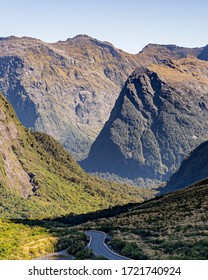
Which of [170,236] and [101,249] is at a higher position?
[170,236]

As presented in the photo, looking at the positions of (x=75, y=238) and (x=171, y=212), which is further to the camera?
(x=171, y=212)

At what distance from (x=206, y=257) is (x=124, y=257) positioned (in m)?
11.9

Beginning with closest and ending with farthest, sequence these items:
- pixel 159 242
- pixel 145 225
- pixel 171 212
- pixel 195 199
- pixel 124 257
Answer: pixel 124 257
pixel 159 242
pixel 145 225
pixel 171 212
pixel 195 199

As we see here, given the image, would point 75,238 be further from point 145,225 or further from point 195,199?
point 195,199

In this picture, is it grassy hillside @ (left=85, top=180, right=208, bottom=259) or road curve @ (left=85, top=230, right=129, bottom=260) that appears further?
grassy hillside @ (left=85, top=180, right=208, bottom=259)

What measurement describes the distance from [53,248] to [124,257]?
13.7 meters

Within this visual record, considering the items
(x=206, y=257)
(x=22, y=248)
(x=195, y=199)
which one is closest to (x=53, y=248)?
(x=22, y=248)

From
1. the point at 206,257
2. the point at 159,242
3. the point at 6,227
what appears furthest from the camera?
the point at 6,227

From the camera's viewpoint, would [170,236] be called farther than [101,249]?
Yes

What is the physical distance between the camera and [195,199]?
454 feet

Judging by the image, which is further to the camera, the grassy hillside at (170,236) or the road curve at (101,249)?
the grassy hillside at (170,236)
